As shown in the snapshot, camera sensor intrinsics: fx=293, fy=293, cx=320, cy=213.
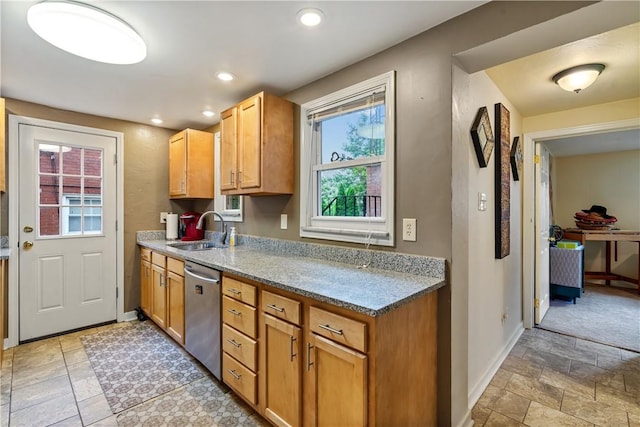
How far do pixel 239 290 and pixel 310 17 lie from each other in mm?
1596

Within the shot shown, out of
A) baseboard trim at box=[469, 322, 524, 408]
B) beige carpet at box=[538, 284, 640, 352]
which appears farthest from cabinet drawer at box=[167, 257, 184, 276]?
beige carpet at box=[538, 284, 640, 352]

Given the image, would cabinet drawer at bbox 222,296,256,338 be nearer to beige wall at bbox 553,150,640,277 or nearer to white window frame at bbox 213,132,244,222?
white window frame at bbox 213,132,244,222

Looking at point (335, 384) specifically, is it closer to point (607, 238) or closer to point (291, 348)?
point (291, 348)

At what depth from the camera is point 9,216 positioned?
8.80 feet

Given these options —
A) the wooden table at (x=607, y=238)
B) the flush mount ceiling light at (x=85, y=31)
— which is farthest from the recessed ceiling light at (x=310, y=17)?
the wooden table at (x=607, y=238)

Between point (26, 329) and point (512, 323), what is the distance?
4.60 m

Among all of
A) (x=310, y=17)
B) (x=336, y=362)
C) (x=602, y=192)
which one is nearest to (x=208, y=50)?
(x=310, y=17)

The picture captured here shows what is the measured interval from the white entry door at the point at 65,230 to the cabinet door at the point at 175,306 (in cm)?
108

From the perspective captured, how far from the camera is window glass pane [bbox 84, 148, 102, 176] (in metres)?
3.10

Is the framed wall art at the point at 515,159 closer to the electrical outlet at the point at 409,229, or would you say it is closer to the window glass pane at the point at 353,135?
the window glass pane at the point at 353,135

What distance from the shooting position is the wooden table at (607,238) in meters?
4.49

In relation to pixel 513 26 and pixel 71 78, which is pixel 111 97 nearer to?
pixel 71 78

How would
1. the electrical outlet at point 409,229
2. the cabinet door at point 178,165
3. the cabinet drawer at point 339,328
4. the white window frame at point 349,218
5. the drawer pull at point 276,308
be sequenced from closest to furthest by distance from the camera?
the cabinet drawer at point 339,328, the drawer pull at point 276,308, the electrical outlet at point 409,229, the white window frame at point 349,218, the cabinet door at point 178,165

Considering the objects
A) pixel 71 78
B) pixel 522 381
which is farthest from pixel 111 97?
pixel 522 381
